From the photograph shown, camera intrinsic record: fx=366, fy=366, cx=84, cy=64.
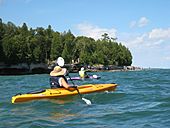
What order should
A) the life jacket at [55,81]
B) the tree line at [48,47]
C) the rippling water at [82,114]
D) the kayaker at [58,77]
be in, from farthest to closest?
the tree line at [48,47], the life jacket at [55,81], the kayaker at [58,77], the rippling water at [82,114]

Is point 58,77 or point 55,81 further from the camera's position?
point 55,81

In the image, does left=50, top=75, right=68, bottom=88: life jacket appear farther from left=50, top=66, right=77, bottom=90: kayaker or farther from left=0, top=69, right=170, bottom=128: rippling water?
left=0, top=69, right=170, bottom=128: rippling water

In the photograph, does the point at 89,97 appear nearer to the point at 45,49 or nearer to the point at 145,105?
the point at 145,105

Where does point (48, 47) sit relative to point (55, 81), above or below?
above

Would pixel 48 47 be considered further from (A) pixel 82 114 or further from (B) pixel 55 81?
(A) pixel 82 114

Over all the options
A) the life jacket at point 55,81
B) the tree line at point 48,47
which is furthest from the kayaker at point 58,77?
the tree line at point 48,47

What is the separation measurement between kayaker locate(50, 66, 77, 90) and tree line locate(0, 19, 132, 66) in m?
75.2

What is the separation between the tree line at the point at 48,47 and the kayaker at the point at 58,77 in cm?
7518

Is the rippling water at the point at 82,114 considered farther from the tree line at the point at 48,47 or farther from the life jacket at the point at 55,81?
the tree line at the point at 48,47

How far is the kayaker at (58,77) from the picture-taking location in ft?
55.1

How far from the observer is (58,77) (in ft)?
Result: 55.6

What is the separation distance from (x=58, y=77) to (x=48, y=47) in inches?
3742

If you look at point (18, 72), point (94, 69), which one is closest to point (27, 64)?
point (18, 72)

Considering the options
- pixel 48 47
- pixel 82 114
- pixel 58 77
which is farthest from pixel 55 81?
pixel 48 47
